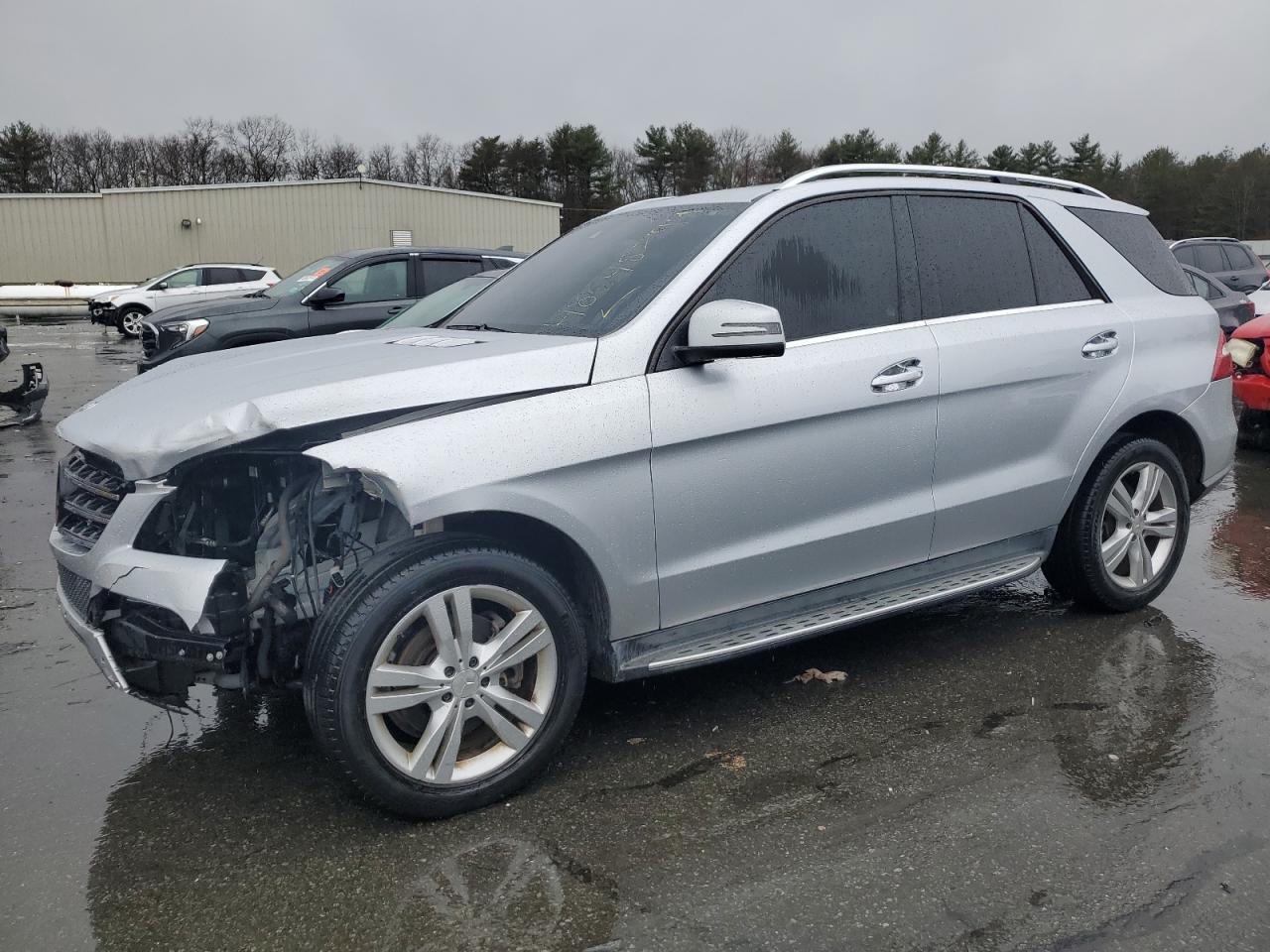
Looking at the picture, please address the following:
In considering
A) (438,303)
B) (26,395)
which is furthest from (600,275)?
(26,395)

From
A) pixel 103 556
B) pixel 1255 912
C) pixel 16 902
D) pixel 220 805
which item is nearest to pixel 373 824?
pixel 220 805

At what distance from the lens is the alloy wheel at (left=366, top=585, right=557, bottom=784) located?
9.16 feet

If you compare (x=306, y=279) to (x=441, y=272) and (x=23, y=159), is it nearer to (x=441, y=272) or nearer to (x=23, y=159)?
(x=441, y=272)

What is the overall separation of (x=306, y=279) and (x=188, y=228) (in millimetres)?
32412

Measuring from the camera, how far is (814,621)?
350 centimetres

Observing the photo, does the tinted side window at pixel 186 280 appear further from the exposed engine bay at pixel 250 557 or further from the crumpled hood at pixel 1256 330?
the exposed engine bay at pixel 250 557

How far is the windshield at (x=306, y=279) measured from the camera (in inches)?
407

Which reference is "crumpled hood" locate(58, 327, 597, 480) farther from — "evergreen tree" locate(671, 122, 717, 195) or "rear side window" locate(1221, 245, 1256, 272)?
"evergreen tree" locate(671, 122, 717, 195)

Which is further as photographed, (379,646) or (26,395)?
(26,395)

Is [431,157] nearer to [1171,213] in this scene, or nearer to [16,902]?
[1171,213]

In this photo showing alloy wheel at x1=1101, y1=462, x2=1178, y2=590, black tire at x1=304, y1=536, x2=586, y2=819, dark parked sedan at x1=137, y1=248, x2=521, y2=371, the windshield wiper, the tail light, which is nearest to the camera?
black tire at x1=304, y1=536, x2=586, y2=819

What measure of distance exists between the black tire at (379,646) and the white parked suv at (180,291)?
933 inches

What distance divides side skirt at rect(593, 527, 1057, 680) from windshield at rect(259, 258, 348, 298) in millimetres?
8073

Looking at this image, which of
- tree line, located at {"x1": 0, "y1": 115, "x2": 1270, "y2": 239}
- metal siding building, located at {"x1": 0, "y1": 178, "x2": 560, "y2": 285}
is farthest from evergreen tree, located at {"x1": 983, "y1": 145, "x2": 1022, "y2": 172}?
metal siding building, located at {"x1": 0, "y1": 178, "x2": 560, "y2": 285}
